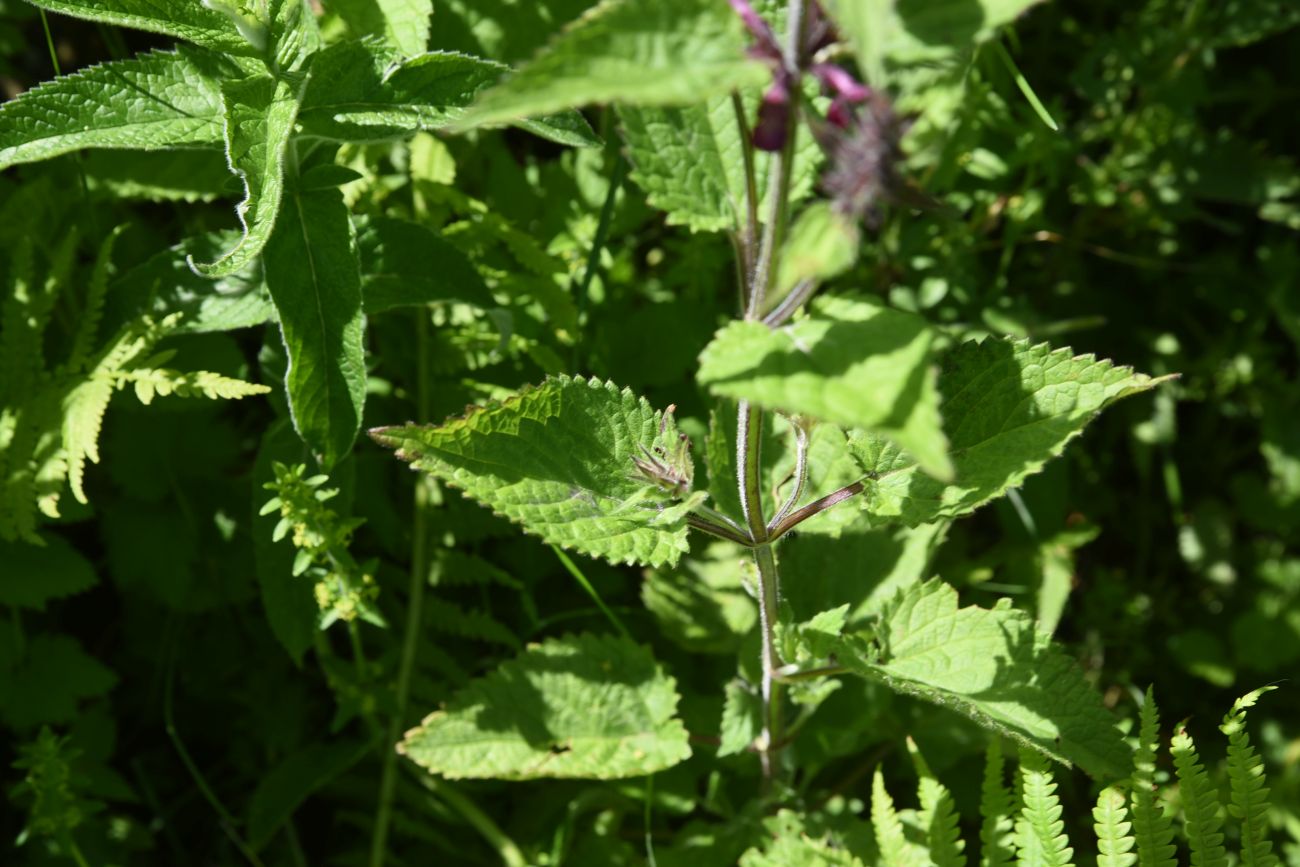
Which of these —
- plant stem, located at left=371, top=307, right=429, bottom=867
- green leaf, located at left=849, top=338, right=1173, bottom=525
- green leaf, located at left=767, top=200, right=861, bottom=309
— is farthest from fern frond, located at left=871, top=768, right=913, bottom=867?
green leaf, located at left=767, top=200, right=861, bottom=309

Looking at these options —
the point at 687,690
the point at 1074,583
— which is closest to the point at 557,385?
the point at 687,690

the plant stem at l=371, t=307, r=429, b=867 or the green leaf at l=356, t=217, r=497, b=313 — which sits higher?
A: the green leaf at l=356, t=217, r=497, b=313

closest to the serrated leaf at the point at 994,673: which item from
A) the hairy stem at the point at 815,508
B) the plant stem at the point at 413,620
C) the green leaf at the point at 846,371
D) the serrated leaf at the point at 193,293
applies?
the hairy stem at the point at 815,508

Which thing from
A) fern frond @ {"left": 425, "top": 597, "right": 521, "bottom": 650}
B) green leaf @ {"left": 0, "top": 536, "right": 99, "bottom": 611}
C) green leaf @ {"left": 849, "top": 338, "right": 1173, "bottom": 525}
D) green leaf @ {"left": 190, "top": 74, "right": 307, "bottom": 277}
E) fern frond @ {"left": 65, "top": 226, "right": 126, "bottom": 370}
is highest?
green leaf @ {"left": 190, "top": 74, "right": 307, "bottom": 277}

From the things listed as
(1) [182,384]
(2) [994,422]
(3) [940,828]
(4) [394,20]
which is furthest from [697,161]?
(3) [940,828]

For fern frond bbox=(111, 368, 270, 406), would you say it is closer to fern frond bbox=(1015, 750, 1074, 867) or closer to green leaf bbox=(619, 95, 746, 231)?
green leaf bbox=(619, 95, 746, 231)

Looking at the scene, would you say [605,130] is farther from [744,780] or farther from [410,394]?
[744,780]
